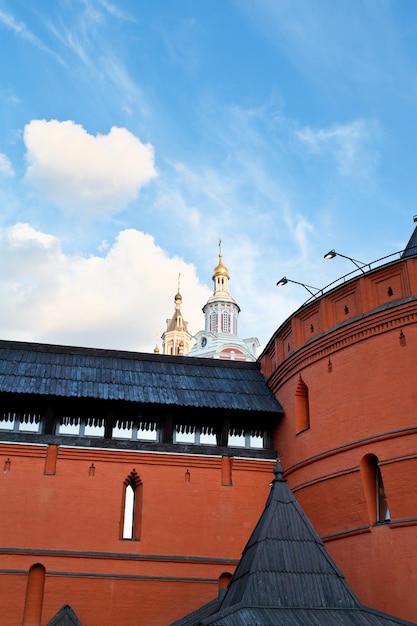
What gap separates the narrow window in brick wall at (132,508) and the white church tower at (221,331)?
39202mm

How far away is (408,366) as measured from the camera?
15461 mm

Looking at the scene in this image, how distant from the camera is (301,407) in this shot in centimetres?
1867

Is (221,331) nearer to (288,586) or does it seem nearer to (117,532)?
(117,532)

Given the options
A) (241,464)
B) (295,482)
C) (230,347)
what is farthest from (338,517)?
(230,347)

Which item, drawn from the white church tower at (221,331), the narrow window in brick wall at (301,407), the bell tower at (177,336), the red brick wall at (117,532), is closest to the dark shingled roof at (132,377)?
the narrow window in brick wall at (301,407)

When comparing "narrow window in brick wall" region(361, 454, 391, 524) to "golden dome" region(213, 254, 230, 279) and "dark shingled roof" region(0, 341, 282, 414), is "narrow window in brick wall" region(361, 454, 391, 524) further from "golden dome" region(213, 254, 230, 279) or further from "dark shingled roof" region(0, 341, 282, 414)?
"golden dome" region(213, 254, 230, 279)

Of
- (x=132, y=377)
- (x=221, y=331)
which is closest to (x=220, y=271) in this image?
(x=221, y=331)

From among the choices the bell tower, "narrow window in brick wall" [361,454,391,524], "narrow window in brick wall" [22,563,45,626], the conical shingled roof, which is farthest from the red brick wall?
the bell tower

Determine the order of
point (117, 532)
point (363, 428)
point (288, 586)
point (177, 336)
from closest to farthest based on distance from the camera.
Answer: point (288, 586), point (363, 428), point (117, 532), point (177, 336)

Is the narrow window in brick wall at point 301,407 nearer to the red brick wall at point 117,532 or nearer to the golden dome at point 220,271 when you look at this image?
the red brick wall at point 117,532

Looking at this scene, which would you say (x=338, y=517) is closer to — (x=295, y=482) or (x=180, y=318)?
(x=295, y=482)

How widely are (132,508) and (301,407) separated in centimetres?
533

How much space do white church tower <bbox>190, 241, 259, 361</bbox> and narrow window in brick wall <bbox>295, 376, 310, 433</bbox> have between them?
39151mm

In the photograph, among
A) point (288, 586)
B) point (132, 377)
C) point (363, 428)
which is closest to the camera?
point (288, 586)
